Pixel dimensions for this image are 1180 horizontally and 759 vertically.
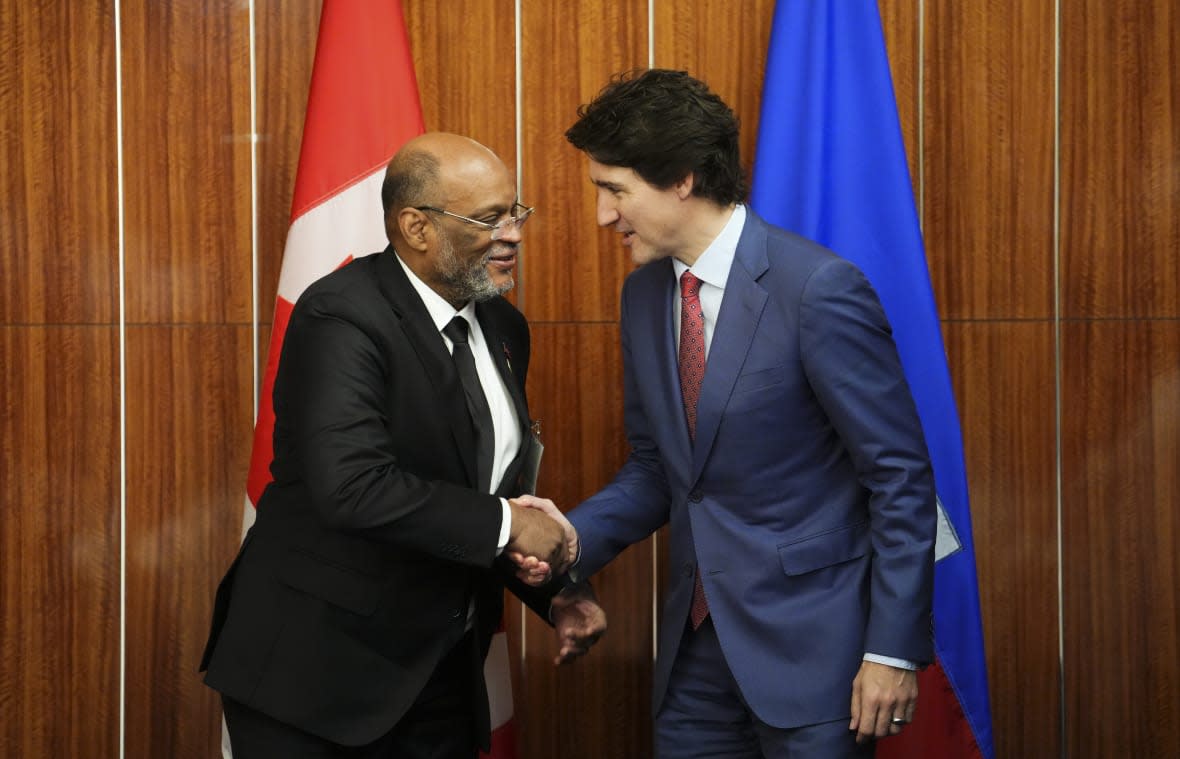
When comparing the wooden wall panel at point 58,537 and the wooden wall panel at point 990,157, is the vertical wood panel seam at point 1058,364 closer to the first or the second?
the wooden wall panel at point 990,157

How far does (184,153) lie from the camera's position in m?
3.29

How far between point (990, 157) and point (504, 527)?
207cm

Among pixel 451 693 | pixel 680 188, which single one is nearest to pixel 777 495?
pixel 680 188

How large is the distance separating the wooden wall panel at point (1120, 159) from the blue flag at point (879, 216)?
765 millimetres

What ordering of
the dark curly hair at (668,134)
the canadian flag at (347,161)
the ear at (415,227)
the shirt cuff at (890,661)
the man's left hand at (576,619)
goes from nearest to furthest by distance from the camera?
the shirt cuff at (890,661) < the dark curly hair at (668,134) < the ear at (415,227) < the man's left hand at (576,619) < the canadian flag at (347,161)

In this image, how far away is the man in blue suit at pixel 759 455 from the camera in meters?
1.92

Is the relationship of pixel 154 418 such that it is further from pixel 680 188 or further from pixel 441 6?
pixel 680 188

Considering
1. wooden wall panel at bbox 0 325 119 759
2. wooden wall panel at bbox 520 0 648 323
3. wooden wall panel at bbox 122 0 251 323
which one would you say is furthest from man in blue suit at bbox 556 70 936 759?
wooden wall panel at bbox 0 325 119 759

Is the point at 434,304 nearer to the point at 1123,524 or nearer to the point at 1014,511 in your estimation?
the point at 1014,511

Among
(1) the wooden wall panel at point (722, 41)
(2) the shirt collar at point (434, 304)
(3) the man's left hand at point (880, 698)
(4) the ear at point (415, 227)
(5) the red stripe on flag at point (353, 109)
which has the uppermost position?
(1) the wooden wall panel at point (722, 41)

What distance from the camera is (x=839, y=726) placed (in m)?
1.97

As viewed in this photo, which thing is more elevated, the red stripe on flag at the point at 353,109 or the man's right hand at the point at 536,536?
the red stripe on flag at the point at 353,109

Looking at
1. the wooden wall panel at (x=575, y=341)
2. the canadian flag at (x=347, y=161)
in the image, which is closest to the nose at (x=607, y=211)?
the canadian flag at (x=347, y=161)

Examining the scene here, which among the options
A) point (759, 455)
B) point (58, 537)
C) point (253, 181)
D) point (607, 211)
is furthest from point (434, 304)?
point (58, 537)
